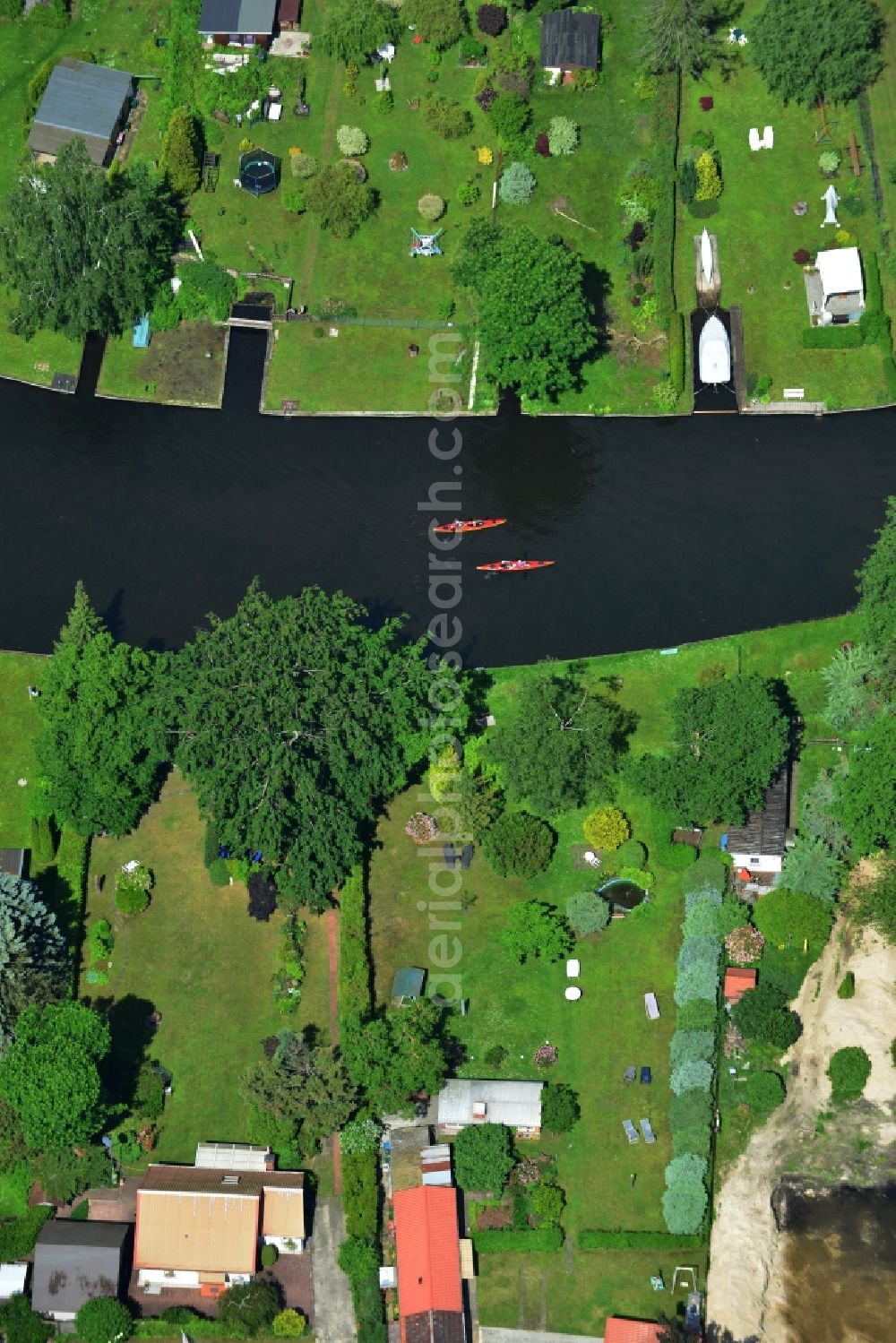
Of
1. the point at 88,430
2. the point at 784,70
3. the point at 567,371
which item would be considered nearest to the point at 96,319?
the point at 88,430

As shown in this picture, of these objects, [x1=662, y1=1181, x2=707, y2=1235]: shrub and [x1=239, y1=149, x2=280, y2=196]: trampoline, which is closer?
[x1=662, y1=1181, x2=707, y2=1235]: shrub

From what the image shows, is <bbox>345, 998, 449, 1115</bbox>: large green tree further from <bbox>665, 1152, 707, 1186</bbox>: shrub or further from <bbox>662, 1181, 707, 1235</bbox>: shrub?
<bbox>662, 1181, 707, 1235</bbox>: shrub

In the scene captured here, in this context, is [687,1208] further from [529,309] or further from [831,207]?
[831,207]

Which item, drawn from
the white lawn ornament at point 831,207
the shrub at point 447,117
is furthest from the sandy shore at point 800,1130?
the shrub at point 447,117

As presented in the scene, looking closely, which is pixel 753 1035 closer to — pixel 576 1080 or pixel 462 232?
pixel 576 1080

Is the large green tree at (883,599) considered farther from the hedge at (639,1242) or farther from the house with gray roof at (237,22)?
the house with gray roof at (237,22)

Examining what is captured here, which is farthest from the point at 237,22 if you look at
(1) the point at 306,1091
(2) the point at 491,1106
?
(2) the point at 491,1106

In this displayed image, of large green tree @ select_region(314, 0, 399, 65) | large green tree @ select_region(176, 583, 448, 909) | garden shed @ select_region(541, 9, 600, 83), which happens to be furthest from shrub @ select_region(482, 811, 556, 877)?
large green tree @ select_region(314, 0, 399, 65)
